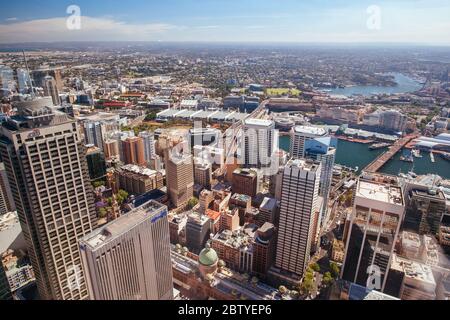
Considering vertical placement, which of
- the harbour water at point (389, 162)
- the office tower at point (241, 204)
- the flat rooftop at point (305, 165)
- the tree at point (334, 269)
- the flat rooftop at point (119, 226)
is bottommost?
the harbour water at point (389, 162)

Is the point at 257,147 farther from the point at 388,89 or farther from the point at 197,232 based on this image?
the point at 388,89

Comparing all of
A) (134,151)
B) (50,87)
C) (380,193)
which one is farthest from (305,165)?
(50,87)

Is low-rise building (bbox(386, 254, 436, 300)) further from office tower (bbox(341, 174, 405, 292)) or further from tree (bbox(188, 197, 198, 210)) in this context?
tree (bbox(188, 197, 198, 210))

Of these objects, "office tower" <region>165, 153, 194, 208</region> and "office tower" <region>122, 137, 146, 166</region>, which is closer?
"office tower" <region>165, 153, 194, 208</region>

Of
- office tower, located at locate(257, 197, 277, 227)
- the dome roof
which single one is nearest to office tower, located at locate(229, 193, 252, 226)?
office tower, located at locate(257, 197, 277, 227)

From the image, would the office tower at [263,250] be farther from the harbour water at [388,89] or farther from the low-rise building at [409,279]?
the harbour water at [388,89]

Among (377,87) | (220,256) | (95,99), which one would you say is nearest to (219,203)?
(220,256)

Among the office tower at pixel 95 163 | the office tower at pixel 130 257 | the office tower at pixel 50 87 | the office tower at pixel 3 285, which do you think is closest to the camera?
the office tower at pixel 130 257

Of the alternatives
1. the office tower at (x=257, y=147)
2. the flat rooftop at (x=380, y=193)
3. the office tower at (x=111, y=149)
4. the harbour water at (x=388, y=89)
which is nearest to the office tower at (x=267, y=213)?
the flat rooftop at (x=380, y=193)
